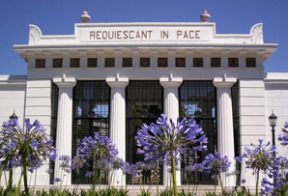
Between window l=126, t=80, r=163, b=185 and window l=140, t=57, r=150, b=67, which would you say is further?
window l=126, t=80, r=163, b=185

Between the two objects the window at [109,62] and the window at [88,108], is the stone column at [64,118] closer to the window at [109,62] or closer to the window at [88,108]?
the window at [88,108]

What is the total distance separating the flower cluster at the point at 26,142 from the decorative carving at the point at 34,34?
2248cm

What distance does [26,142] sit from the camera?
5.58 metres

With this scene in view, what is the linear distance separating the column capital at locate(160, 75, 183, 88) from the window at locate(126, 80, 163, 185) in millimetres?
1253

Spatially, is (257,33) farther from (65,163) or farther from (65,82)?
(65,163)

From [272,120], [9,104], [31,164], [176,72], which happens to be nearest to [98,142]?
[31,164]

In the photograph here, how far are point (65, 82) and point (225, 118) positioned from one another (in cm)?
1128

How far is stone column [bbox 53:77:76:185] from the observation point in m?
25.6

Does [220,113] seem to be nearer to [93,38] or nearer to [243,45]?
[243,45]

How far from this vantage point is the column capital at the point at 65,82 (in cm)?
2638

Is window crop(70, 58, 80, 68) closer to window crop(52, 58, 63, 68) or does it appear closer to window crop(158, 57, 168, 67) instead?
window crop(52, 58, 63, 68)

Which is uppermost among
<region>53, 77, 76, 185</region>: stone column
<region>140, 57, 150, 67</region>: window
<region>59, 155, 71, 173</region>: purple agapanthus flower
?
<region>140, 57, 150, 67</region>: window

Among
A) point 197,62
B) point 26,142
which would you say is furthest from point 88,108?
point 26,142

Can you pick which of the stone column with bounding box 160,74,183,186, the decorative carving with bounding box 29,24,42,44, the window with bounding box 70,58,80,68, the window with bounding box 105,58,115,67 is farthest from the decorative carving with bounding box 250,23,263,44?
the decorative carving with bounding box 29,24,42,44
